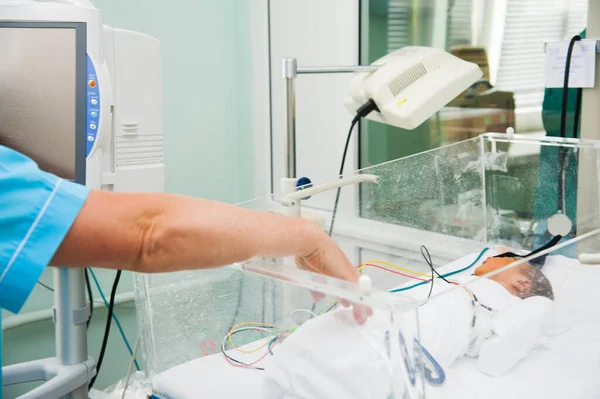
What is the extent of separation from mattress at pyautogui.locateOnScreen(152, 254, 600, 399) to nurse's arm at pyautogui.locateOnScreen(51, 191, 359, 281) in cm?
35

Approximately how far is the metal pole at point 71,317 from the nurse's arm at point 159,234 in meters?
0.84

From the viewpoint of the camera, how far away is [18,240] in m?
0.73

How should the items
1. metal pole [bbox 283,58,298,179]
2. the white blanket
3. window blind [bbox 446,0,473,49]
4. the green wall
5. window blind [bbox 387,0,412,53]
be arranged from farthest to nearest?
the green wall
window blind [bbox 387,0,412,53]
window blind [bbox 446,0,473,49]
metal pole [bbox 283,58,298,179]
the white blanket

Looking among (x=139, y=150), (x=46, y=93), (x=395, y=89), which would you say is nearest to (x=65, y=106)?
(x=46, y=93)

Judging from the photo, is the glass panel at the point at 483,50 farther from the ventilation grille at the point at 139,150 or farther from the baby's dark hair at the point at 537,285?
the ventilation grille at the point at 139,150

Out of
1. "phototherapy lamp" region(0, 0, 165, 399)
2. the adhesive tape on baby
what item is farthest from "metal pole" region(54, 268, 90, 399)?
the adhesive tape on baby

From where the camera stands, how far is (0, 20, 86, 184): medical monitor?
1473 millimetres

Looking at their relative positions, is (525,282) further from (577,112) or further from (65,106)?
(65,106)

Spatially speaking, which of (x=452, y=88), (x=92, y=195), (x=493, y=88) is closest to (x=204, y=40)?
(x=493, y=88)

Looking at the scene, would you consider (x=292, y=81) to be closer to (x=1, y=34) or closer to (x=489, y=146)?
(x=1, y=34)

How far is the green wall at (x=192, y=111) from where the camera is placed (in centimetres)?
254

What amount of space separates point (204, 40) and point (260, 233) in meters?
2.07

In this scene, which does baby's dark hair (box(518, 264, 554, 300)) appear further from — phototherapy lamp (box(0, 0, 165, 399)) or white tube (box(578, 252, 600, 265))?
phototherapy lamp (box(0, 0, 165, 399))

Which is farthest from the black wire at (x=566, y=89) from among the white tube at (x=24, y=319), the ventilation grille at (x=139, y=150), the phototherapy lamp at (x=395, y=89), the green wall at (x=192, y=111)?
the white tube at (x=24, y=319)
